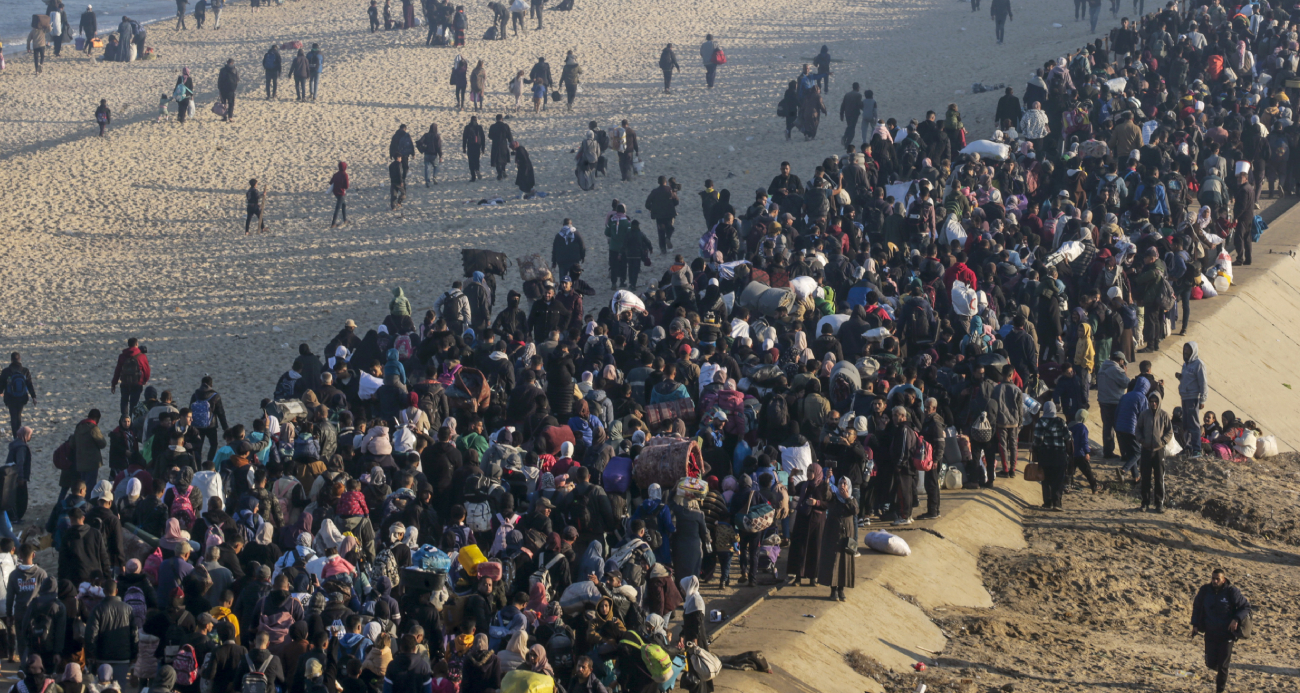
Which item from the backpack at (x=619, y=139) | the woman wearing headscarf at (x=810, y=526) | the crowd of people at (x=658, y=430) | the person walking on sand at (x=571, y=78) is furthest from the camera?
the person walking on sand at (x=571, y=78)

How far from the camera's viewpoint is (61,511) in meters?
12.3

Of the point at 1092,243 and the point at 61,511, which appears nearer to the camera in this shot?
the point at 61,511

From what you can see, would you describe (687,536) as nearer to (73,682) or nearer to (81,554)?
(73,682)

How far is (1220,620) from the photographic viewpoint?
10.8m

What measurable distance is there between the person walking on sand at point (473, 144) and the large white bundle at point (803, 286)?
11.4m

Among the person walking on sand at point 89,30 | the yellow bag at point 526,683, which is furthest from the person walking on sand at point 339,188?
the person walking on sand at point 89,30

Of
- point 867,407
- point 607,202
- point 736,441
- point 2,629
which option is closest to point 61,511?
point 2,629

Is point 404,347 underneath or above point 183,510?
above

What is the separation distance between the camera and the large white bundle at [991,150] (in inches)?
837

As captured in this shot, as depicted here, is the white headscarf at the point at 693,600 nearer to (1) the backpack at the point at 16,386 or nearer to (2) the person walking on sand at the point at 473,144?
(1) the backpack at the point at 16,386

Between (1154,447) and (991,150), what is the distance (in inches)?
327

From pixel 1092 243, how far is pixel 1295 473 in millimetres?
3594

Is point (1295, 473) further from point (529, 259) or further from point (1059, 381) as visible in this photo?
point (529, 259)

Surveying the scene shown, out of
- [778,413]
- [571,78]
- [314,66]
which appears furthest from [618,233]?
[314,66]
